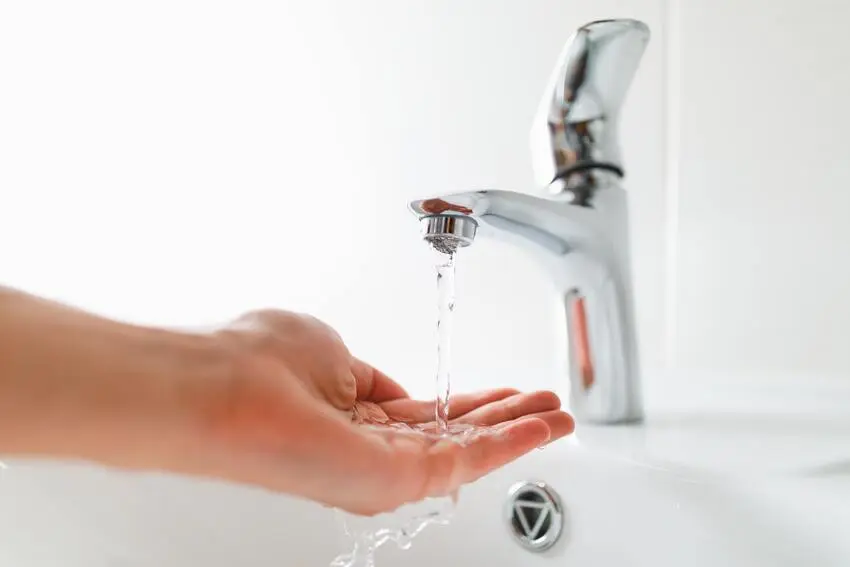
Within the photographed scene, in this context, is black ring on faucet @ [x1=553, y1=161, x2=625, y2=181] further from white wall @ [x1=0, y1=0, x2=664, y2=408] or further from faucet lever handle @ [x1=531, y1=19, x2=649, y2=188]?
white wall @ [x1=0, y1=0, x2=664, y2=408]

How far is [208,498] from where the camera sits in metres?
0.45

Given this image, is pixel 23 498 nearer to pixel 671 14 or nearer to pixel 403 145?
pixel 403 145

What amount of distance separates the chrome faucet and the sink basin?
43mm

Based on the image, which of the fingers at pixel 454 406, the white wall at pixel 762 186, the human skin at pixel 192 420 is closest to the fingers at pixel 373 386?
the fingers at pixel 454 406

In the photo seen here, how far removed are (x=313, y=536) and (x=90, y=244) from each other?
49cm

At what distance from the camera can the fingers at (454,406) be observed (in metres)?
0.46

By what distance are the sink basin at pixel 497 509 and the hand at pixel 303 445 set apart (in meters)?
0.06

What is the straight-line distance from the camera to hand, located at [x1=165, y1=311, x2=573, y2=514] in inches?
11.4

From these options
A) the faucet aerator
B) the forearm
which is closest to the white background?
the faucet aerator

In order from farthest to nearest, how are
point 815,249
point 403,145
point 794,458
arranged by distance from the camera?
1. point 403,145
2. point 815,249
3. point 794,458

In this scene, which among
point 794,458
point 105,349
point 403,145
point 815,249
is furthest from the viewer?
point 403,145

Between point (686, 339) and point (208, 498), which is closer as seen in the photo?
point (208, 498)

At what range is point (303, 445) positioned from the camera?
0.30 m

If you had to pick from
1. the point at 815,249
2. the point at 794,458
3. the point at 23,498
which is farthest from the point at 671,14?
the point at 23,498
